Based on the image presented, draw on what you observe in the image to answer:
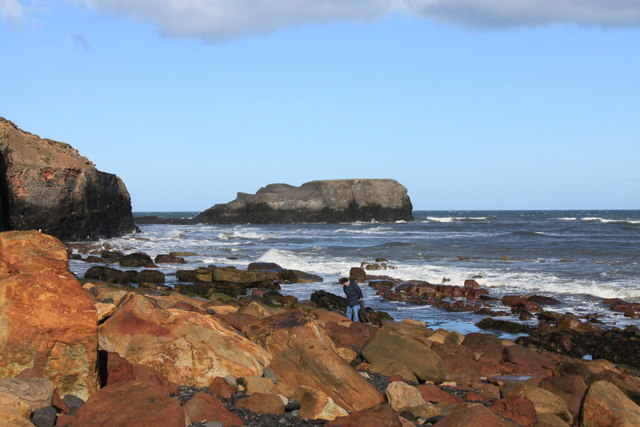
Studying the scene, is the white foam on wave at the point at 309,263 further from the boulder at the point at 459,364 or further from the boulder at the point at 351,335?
the boulder at the point at 459,364

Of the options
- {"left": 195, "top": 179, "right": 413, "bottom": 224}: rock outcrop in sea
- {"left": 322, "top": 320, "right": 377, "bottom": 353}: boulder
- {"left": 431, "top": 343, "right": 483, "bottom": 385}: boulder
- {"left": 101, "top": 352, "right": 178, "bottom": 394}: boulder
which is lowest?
{"left": 431, "top": 343, "right": 483, "bottom": 385}: boulder

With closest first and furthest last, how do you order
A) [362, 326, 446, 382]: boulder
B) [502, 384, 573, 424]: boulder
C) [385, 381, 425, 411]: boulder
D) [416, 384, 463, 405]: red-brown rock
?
[385, 381, 425, 411]: boulder
[502, 384, 573, 424]: boulder
[416, 384, 463, 405]: red-brown rock
[362, 326, 446, 382]: boulder

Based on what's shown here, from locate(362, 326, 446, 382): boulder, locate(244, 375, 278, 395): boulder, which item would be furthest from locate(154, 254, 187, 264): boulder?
locate(244, 375, 278, 395): boulder

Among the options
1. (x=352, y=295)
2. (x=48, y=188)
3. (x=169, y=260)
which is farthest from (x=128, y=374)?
(x=48, y=188)

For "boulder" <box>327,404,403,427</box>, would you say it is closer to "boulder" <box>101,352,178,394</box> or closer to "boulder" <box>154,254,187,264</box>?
"boulder" <box>101,352,178,394</box>

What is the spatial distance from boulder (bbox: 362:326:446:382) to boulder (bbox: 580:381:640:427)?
221cm

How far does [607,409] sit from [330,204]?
77.2 m

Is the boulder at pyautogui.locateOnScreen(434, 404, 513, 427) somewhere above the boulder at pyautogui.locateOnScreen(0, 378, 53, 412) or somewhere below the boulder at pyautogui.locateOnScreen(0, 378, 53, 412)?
below

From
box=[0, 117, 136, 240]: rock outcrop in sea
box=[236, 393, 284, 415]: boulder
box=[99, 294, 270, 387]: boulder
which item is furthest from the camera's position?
box=[0, 117, 136, 240]: rock outcrop in sea

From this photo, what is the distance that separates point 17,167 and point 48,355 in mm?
33623

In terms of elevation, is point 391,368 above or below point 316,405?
below

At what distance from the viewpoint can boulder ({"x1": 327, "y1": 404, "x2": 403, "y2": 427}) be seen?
5.99 m

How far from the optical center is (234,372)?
7.49 meters

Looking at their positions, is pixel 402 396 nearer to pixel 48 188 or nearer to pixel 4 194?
pixel 4 194
